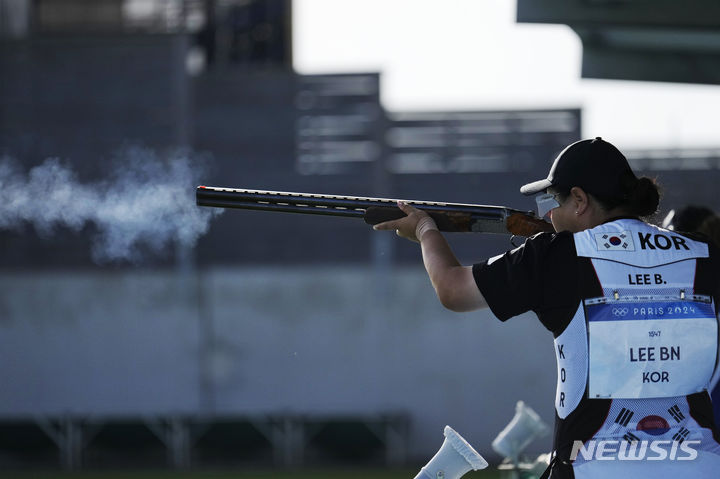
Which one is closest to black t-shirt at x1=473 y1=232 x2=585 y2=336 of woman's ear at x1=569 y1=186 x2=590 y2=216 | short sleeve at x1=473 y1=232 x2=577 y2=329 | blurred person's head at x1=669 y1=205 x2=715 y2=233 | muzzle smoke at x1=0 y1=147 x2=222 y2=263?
short sleeve at x1=473 y1=232 x2=577 y2=329

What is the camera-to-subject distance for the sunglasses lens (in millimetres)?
3006

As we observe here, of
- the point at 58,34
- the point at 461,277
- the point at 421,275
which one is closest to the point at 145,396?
the point at 421,275

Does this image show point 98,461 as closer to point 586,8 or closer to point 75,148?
point 75,148

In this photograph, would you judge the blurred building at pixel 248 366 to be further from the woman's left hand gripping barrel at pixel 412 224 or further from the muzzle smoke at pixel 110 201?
the woman's left hand gripping barrel at pixel 412 224

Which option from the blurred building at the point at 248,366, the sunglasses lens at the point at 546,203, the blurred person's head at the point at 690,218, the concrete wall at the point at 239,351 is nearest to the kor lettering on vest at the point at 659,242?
the sunglasses lens at the point at 546,203

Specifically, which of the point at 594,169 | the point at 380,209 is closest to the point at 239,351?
the point at 380,209

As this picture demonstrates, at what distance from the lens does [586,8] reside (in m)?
6.28

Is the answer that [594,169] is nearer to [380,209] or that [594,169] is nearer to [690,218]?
[380,209]

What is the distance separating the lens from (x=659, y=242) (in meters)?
2.91

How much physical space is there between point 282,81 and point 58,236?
42.6 feet

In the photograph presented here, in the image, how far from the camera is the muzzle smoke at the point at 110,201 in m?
27.8

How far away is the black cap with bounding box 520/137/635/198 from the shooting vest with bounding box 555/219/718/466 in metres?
0.10

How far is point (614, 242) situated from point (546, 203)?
0.23 m

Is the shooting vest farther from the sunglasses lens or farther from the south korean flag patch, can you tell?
the sunglasses lens
